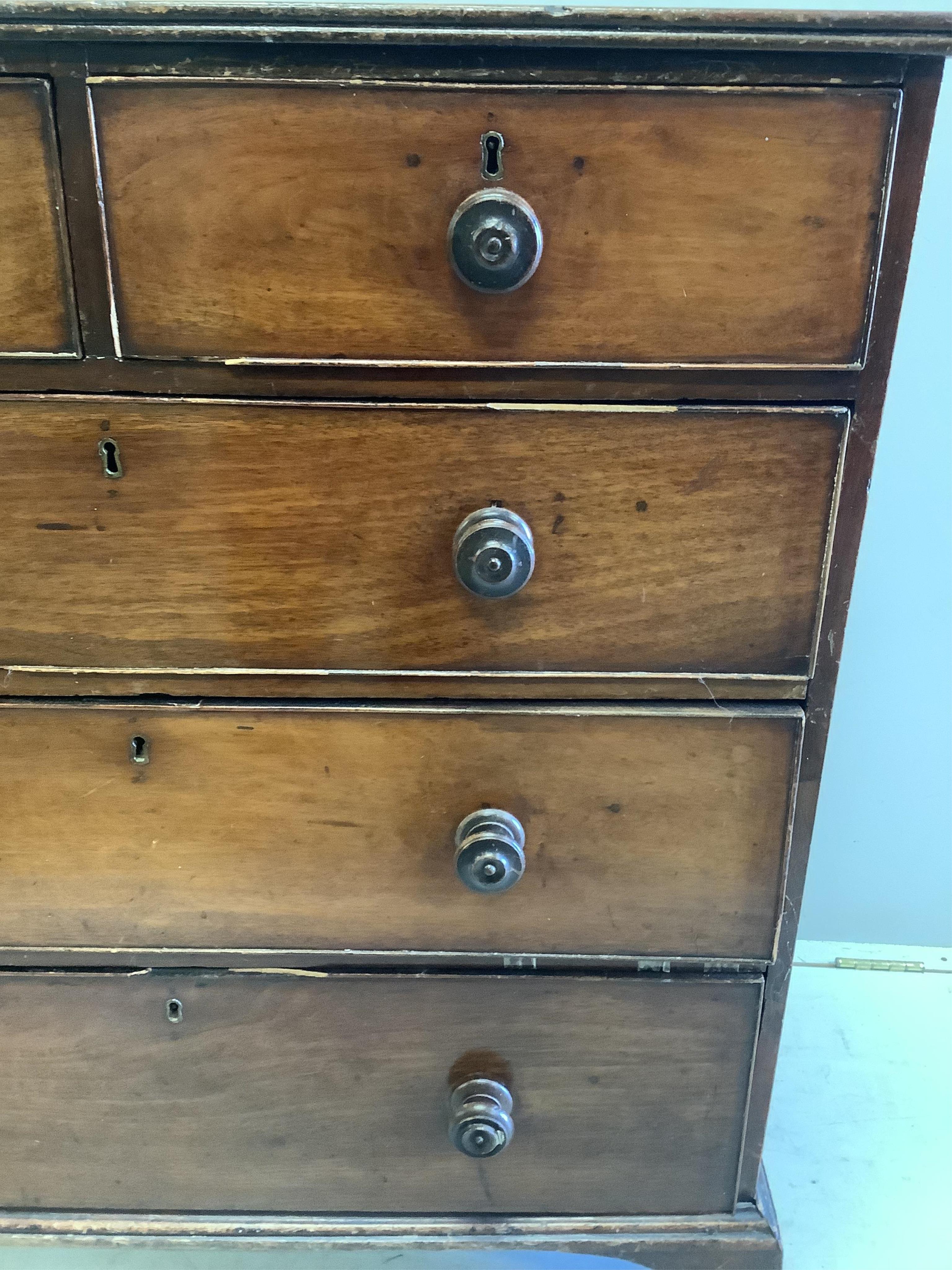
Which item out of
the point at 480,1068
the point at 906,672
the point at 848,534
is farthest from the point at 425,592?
the point at 906,672

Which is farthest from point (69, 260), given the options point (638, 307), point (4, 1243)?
point (4, 1243)

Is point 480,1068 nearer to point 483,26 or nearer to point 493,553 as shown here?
point 493,553

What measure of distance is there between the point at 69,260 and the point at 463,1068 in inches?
27.7

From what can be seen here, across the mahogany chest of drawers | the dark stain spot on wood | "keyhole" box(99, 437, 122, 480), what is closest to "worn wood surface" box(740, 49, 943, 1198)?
the mahogany chest of drawers

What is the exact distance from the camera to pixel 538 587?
→ 28.7 inches

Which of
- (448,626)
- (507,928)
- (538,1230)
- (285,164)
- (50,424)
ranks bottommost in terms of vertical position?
(538,1230)

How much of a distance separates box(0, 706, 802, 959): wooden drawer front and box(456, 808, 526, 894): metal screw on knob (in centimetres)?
2

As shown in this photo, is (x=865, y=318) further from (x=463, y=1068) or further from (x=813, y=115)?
(x=463, y=1068)

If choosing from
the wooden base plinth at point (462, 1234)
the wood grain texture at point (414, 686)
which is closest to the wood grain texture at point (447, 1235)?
the wooden base plinth at point (462, 1234)

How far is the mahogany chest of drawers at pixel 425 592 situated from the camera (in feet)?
2.06

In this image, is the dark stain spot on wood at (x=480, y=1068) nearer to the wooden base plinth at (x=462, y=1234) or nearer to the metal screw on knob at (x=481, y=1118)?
the metal screw on knob at (x=481, y=1118)

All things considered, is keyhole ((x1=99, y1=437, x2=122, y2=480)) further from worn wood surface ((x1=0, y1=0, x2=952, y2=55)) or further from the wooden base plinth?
the wooden base plinth

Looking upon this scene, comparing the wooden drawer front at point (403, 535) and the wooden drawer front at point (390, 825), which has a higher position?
the wooden drawer front at point (403, 535)

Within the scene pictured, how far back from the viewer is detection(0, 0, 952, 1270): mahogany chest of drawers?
0.63 metres
